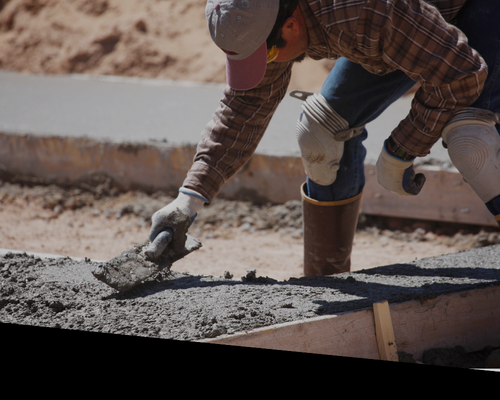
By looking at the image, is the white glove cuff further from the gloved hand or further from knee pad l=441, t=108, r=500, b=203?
knee pad l=441, t=108, r=500, b=203

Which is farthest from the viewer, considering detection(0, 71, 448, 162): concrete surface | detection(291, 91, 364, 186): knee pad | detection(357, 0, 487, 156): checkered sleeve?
detection(0, 71, 448, 162): concrete surface

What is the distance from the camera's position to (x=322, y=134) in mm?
2072

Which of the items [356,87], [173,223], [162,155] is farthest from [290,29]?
[162,155]

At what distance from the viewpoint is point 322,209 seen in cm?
226

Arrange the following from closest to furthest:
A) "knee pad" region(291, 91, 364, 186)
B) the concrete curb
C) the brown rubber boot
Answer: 1. "knee pad" region(291, 91, 364, 186)
2. the brown rubber boot
3. the concrete curb

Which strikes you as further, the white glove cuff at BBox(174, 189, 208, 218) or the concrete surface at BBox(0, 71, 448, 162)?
the concrete surface at BBox(0, 71, 448, 162)

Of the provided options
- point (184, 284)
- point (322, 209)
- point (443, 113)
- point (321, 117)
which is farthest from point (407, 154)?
point (184, 284)

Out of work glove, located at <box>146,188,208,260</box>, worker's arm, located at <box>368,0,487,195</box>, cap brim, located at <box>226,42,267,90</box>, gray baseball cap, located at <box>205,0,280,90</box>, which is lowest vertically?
work glove, located at <box>146,188,208,260</box>

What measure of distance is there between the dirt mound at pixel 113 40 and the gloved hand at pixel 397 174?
4.91m

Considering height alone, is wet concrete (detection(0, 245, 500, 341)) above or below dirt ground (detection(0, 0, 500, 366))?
below

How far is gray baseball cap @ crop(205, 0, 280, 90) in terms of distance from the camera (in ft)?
4.94

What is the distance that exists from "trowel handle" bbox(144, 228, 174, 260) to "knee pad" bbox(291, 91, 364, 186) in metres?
0.70

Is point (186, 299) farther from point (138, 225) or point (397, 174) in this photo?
point (138, 225)

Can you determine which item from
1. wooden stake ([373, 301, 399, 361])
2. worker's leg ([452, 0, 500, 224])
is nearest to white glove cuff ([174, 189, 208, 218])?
wooden stake ([373, 301, 399, 361])
